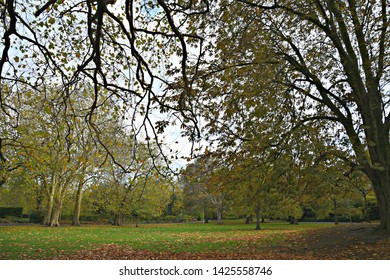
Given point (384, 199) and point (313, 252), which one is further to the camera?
point (384, 199)

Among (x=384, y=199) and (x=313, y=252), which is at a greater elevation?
(x=384, y=199)

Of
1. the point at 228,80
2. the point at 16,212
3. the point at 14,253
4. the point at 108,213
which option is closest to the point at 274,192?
the point at 228,80

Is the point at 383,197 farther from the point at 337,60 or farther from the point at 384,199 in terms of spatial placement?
the point at 337,60

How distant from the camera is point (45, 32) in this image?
8656 mm

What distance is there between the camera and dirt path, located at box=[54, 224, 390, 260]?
879 cm

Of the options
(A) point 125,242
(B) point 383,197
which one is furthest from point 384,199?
(A) point 125,242

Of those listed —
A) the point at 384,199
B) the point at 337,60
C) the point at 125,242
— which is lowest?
the point at 125,242

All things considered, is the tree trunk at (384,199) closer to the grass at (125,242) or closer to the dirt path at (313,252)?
the dirt path at (313,252)

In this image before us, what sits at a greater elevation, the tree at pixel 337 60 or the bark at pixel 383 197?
the tree at pixel 337 60

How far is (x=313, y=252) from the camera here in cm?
1037

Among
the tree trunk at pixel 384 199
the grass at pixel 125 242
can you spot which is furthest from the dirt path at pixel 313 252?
the grass at pixel 125 242

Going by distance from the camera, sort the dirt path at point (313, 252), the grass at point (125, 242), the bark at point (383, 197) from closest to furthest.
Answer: the dirt path at point (313, 252), the grass at point (125, 242), the bark at point (383, 197)

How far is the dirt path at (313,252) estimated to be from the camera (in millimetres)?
8789

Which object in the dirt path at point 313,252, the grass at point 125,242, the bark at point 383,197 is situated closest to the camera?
the dirt path at point 313,252
